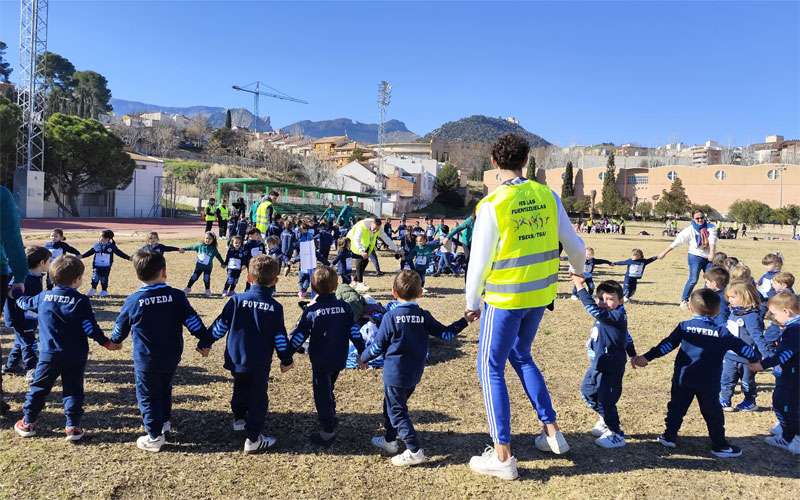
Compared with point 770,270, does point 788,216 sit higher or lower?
higher

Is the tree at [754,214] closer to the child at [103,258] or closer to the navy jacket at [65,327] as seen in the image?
the child at [103,258]

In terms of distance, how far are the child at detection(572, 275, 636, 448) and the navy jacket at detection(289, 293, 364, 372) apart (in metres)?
1.93

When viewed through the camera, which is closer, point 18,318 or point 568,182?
point 18,318

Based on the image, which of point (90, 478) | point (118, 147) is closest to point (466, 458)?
point (90, 478)

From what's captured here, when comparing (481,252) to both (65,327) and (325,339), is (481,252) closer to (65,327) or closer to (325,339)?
(325,339)

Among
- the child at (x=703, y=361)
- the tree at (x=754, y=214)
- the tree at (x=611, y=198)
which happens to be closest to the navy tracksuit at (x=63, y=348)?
the child at (x=703, y=361)

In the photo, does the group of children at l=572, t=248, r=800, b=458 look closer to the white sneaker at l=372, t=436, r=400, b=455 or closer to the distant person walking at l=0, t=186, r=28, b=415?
the white sneaker at l=372, t=436, r=400, b=455

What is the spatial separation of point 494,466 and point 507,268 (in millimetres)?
1431

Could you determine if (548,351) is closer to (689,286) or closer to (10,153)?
(689,286)

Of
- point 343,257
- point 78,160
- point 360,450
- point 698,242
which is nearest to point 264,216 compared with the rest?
point 343,257

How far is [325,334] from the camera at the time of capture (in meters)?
4.26

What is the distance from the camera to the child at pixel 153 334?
403 centimetres

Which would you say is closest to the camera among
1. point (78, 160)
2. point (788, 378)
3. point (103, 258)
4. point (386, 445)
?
point (386, 445)

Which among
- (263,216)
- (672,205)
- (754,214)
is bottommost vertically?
(263,216)
